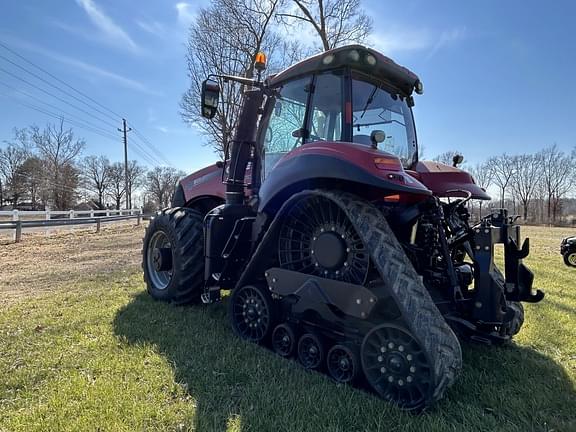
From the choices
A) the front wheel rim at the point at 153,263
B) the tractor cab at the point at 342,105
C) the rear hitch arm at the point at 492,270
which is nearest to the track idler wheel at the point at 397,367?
the rear hitch arm at the point at 492,270

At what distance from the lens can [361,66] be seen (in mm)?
2881

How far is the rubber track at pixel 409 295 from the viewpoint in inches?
80.7

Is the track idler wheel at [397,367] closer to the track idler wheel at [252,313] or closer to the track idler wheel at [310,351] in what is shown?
the track idler wheel at [310,351]

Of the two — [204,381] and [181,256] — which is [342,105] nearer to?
[204,381]

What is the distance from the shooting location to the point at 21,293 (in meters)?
5.18

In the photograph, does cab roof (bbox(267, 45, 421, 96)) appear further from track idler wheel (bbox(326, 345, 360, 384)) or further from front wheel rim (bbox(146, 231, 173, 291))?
front wheel rim (bbox(146, 231, 173, 291))

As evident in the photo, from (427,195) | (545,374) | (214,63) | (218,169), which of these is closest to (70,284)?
(218,169)

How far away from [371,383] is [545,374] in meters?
1.45

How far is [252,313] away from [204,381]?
78 centimetres

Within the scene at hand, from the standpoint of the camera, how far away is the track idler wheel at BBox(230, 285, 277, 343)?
3.09m

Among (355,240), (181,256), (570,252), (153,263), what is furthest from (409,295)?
(570,252)

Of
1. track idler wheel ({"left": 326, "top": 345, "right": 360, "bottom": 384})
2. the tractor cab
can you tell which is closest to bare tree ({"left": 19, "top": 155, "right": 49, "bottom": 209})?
the tractor cab

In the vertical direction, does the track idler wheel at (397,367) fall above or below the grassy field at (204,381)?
above

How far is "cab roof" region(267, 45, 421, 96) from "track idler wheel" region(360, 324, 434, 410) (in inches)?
76.4
